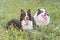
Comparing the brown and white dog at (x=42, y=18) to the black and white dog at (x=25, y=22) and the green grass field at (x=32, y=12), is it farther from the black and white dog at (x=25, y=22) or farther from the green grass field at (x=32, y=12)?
the black and white dog at (x=25, y=22)

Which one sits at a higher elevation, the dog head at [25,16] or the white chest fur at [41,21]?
the dog head at [25,16]

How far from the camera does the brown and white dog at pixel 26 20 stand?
8.53 metres

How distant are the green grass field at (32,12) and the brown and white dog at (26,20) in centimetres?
31

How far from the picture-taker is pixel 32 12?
11.4 meters

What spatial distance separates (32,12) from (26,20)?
2880 millimetres

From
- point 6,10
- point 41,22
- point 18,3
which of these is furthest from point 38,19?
point 18,3

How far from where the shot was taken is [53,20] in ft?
34.6

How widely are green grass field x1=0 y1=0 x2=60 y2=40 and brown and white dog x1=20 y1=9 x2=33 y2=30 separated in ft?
1.03

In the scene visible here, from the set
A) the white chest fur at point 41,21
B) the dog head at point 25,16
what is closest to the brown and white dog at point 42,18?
the white chest fur at point 41,21

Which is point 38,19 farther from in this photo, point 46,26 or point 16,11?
point 16,11

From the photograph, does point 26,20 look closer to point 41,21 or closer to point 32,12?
point 41,21

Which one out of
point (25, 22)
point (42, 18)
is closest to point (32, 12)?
point (42, 18)

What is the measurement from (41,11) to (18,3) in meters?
4.19

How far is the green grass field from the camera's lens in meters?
7.85
